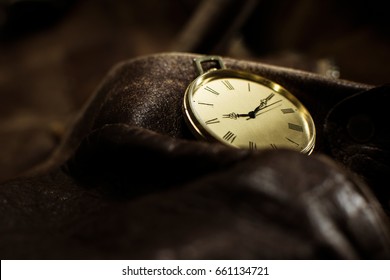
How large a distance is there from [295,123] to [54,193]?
→ 3.41ft

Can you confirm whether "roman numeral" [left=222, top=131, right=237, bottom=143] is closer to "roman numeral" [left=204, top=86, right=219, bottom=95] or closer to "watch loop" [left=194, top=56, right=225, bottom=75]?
"roman numeral" [left=204, top=86, right=219, bottom=95]

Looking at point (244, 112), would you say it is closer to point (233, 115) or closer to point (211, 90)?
point (233, 115)

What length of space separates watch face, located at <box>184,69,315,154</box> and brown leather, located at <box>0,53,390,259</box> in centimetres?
18

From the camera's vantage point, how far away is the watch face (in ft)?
5.19

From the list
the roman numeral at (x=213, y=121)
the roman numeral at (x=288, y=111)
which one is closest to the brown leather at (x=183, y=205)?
the roman numeral at (x=213, y=121)

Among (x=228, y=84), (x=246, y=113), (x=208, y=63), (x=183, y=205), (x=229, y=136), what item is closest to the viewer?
(x=183, y=205)

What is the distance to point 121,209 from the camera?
3.60 feet

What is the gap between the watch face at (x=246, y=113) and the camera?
158cm

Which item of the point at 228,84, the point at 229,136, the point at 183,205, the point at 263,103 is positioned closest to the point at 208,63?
the point at 228,84

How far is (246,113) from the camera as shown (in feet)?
5.55

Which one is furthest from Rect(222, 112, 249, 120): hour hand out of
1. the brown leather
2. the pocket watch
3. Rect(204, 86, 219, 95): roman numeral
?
the brown leather

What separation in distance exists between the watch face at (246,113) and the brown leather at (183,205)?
0.60ft

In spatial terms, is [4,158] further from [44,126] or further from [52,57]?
[52,57]

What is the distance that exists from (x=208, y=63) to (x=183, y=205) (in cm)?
106
